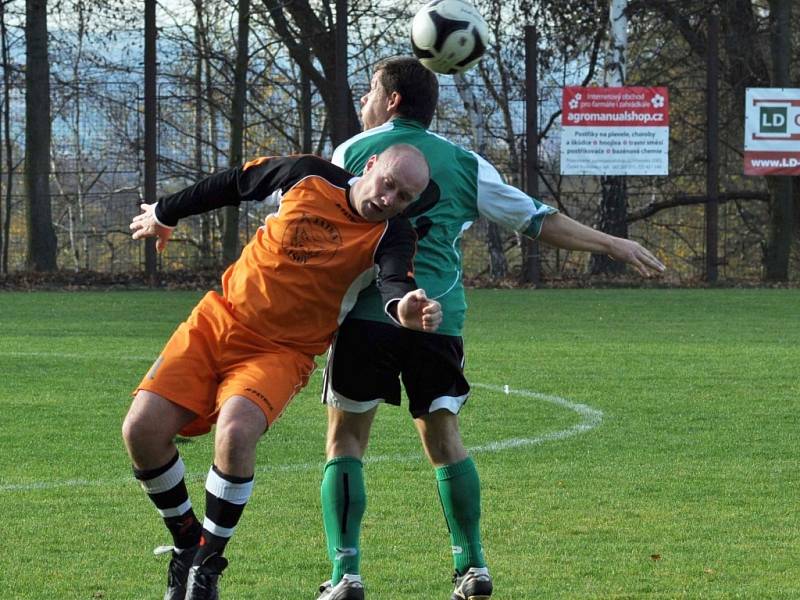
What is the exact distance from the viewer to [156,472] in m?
4.66

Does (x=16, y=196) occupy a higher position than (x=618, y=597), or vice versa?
(x=16, y=196)

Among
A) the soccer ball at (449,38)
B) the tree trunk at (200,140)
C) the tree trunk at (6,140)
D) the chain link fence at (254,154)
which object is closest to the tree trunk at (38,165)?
the chain link fence at (254,154)

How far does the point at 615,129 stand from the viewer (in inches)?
813

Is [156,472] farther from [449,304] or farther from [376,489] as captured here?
[376,489]

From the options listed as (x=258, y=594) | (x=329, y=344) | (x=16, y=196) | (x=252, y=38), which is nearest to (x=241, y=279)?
(x=329, y=344)

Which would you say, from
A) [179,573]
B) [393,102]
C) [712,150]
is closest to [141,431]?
[179,573]

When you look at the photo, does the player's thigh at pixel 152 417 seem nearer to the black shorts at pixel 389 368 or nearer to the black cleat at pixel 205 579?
the black cleat at pixel 205 579

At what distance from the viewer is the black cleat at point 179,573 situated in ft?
15.3

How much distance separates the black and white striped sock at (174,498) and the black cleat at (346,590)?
49 centimetres

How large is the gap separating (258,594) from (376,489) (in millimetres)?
1799

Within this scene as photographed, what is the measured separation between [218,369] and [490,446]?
333cm

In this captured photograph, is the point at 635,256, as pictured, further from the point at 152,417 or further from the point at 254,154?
the point at 254,154

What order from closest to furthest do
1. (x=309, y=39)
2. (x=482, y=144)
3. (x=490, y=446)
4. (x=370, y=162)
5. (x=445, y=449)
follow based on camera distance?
(x=370, y=162) → (x=445, y=449) → (x=490, y=446) → (x=482, y=144) → (x=309, y=39)

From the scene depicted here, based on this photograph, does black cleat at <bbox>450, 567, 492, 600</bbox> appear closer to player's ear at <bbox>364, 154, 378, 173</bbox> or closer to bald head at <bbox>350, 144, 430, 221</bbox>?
bald head at <bbox>350, 144, 430, 221</bbox>
